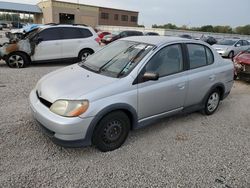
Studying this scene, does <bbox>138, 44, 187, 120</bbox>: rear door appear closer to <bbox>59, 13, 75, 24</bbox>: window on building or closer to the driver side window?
the driver side window

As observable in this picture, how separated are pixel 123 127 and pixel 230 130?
87.4 inches

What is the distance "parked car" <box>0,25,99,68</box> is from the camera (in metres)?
8.99

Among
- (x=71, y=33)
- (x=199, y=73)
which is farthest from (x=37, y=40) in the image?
(x=199, y=73)

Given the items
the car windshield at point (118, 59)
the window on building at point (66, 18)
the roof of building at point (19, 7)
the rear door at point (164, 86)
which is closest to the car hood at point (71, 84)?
the car windshield at point (118, 59)

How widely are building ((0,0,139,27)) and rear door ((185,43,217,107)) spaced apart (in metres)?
55.7

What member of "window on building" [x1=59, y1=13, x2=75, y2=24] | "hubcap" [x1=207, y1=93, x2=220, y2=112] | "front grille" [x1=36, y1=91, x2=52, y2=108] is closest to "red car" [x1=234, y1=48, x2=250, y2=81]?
"hubcap" [x1=207, y1=93, x2=220, y2=112]

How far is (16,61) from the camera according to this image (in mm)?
9070

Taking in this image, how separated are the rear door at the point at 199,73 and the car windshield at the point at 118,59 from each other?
38.8 inches

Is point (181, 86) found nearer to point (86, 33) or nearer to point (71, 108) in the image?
point (71, 108)

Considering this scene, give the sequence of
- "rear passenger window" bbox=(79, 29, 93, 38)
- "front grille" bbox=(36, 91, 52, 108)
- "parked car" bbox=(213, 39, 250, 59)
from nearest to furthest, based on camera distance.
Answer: "front grille" bbox=(36, 91, 52, 108), "rear passenger window" bbox=(79, 29, 93, 38), "parked car" bbox=(213, 39, 250, 59)

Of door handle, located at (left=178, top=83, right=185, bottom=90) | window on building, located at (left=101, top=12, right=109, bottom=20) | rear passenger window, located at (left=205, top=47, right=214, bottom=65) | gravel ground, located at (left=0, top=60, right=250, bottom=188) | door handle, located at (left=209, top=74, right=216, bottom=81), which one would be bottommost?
gravel ground, located at (left=0, top=60, right=250, bottom=188)

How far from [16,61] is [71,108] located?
7090mm

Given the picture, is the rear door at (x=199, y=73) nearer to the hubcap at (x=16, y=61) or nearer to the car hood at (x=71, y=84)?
the car hood at (x=71, y=84)

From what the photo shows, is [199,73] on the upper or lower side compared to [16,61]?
upper
